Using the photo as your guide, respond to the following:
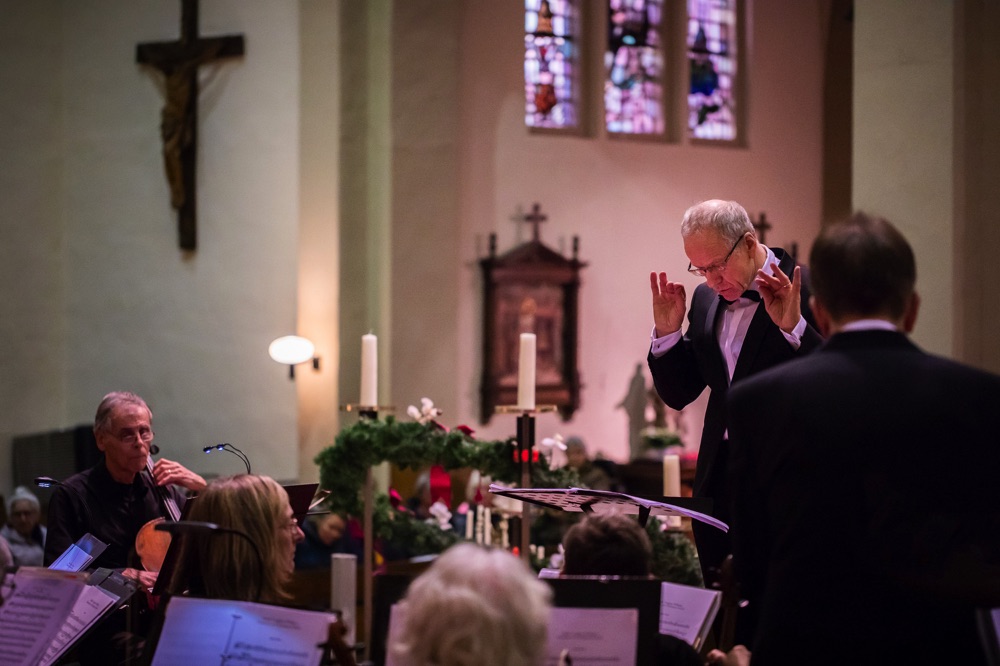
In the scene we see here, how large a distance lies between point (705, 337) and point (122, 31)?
8.42 meters

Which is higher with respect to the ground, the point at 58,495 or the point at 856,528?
the point at 856,528

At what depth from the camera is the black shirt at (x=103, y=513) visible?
4367 millimetres

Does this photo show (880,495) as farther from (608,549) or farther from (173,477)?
(173,477)

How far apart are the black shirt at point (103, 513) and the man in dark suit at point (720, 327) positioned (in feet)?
6.47

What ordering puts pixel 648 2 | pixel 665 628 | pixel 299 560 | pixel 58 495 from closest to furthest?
pixel 665 628, pixel 58 495, pixel 299 560, pixel 648 2

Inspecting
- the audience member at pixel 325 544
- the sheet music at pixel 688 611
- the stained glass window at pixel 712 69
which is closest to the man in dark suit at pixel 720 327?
the sheet music at pixel 688 611

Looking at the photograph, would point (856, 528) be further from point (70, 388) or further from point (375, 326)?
point (70, 388)

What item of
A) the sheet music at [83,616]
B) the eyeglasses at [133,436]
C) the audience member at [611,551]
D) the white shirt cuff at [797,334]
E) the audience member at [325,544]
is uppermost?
the white shirt cuff at [797,334]

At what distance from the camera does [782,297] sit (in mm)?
3488

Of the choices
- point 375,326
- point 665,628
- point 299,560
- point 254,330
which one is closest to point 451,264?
point 375,326

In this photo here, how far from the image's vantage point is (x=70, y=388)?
11.0m

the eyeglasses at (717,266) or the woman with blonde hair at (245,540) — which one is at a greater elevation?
the eyeglasses at (717,266)

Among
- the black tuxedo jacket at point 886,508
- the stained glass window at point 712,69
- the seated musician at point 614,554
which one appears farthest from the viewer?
the stained glass window at point 712,69

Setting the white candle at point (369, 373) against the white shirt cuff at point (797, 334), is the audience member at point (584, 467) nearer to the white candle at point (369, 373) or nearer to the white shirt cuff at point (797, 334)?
the white candle at point (369, 373)
